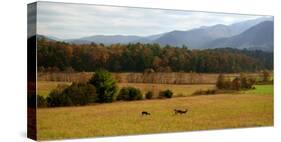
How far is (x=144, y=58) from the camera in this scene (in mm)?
9242

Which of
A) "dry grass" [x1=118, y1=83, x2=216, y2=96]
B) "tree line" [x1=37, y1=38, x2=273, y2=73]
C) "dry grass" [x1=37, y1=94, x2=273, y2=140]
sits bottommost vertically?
"dry grass" [x1=37, y1=94, x2=273, y2=140]

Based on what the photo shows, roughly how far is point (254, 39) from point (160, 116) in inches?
104

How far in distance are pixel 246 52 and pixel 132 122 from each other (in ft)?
9.23

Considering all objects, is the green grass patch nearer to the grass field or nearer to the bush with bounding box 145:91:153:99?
the grass field

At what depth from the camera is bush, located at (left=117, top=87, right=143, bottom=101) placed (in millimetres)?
9008

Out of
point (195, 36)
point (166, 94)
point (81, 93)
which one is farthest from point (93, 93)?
point (195, 36)

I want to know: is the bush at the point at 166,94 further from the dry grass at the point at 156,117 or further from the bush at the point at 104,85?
the bush at the point at 104,85

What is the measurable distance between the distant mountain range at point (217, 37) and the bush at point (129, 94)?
2.59ft

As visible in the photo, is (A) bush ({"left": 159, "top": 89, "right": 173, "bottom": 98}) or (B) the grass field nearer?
(A) bush ({"left": 159, "top": 89, "right": 173, "bottom": 98})

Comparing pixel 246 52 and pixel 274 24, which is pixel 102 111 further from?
pixel 274 24

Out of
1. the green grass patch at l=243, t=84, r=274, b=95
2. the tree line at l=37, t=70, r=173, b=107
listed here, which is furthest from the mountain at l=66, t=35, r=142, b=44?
the green grass patch at l=243, t=84, r=274, b=95

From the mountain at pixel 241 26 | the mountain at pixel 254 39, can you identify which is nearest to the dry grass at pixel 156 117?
the mountain at pixel 254 39

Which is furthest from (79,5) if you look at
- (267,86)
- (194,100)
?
(267,86)

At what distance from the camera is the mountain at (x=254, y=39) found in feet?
33.7
